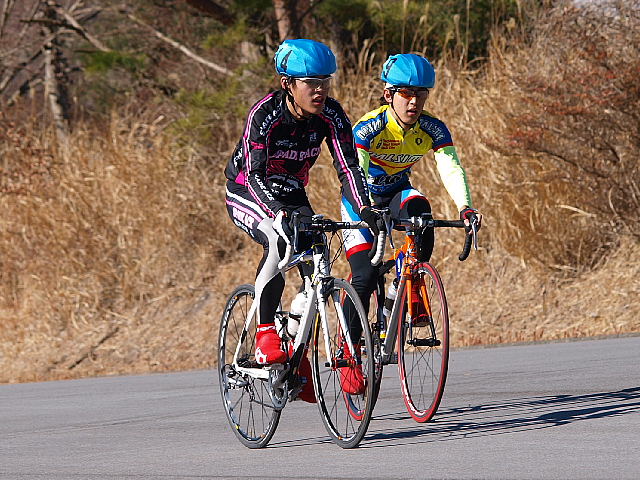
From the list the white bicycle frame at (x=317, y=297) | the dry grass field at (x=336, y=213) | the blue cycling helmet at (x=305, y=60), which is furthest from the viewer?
the dry grass field at (x=336, y=213)

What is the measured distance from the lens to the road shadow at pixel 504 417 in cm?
650

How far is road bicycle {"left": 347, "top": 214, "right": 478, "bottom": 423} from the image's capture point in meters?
6.72

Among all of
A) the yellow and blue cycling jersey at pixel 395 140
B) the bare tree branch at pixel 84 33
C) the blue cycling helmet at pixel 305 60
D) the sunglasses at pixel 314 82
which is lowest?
the yellow and blue cycling jersey at pixel 395 140

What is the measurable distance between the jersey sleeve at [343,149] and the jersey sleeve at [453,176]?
2.54 ft

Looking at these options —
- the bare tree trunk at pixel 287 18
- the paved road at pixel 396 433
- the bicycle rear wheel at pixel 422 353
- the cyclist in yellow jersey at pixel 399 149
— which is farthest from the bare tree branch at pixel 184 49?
the bicycle rear wheel at pixel 422 353

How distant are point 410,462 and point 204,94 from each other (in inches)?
566

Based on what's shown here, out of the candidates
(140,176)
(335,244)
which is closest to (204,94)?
(140,176)

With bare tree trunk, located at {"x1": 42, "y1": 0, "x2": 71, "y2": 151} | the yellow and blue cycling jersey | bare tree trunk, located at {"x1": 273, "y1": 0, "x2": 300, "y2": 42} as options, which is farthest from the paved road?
bare tree trunk, located at {"x1": 42, "y1": 0, "x2": 71, "y2": 151}

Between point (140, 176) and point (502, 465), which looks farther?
point (140, 176)

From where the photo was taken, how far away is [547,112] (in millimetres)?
13867

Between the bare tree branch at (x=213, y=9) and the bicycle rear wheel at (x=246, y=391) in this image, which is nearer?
the bicycle rear wheel at (x=246, y=391)

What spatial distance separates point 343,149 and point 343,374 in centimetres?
128

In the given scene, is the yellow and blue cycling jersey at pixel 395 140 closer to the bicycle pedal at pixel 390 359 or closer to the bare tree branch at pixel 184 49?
the bicycle pedal at pixel 390 359

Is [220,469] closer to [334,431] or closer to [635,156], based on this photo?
[334,431]
